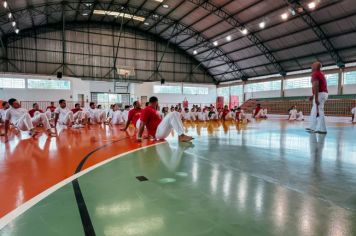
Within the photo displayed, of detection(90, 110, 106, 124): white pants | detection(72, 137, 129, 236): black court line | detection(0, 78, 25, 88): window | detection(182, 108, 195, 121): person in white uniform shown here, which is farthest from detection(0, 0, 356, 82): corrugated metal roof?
detection(72, 137, 129, 236): black court line

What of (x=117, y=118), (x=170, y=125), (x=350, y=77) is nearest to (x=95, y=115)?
(x=117, y=118)

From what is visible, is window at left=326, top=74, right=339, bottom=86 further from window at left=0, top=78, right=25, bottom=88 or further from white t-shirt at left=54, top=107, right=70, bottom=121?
window at left=0, top=78, right=25, bottom=88

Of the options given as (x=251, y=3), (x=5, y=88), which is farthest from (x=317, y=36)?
(x=5, y=88)

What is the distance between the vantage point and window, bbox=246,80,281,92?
1092 inches

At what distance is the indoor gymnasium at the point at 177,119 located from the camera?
1.89 m

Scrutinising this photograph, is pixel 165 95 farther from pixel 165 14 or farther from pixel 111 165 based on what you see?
pixel 111 165

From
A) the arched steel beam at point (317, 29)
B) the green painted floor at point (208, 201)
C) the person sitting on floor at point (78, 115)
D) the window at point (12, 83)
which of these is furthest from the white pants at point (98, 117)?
the arched steel beam at point (317, 29)

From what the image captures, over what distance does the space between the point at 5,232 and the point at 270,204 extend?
6.74 feet

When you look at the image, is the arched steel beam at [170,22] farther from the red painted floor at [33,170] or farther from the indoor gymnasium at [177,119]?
the red painted floor at [33,170]

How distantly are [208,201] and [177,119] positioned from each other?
12.7 feet

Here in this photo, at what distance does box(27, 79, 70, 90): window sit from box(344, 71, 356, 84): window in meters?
28.3

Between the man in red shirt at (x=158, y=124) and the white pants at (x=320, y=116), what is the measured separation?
403cm

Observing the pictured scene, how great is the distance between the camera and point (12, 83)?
2361 centimetres

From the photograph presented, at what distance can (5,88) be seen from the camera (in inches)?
901
